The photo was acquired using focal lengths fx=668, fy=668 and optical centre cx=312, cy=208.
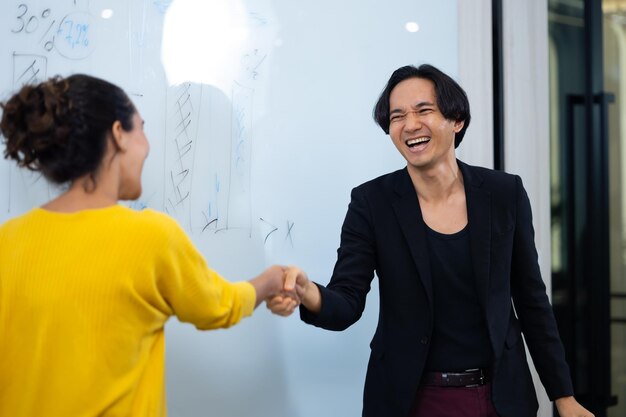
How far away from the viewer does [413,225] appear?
5.32 ft

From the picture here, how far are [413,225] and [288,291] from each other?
1.18ft

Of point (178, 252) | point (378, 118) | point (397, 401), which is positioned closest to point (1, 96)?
point (178, 252)

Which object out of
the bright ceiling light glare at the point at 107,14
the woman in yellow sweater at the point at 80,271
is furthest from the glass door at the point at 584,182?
the woman in yellow sweater at the point at 80,271

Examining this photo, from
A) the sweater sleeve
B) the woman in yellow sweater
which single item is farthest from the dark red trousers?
the woman in yellow sweater

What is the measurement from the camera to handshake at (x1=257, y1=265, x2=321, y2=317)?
1441mm

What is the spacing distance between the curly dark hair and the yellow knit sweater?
0.28 feet

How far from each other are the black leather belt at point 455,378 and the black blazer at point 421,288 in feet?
0.13

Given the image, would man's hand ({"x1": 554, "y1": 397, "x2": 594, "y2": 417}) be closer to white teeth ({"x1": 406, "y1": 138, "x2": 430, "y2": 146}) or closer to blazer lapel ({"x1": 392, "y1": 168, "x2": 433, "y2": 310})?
blazer lapel ({"x1": 392, "y1": 168, "x2": 433, "y2": 310})

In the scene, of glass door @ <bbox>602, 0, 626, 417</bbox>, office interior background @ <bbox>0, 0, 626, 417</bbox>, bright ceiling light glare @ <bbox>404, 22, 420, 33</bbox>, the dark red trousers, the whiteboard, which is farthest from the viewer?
glass door @ <bbox>602, 0, 626, 417</bbox>

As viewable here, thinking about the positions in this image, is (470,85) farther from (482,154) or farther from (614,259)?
(614,259)

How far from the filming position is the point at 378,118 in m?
1.78

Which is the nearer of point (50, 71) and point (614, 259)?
point (50, 71)

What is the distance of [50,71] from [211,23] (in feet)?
1.39

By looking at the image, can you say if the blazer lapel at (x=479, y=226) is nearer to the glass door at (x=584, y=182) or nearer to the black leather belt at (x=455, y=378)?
the black leather belt at (x=455, y=378)
